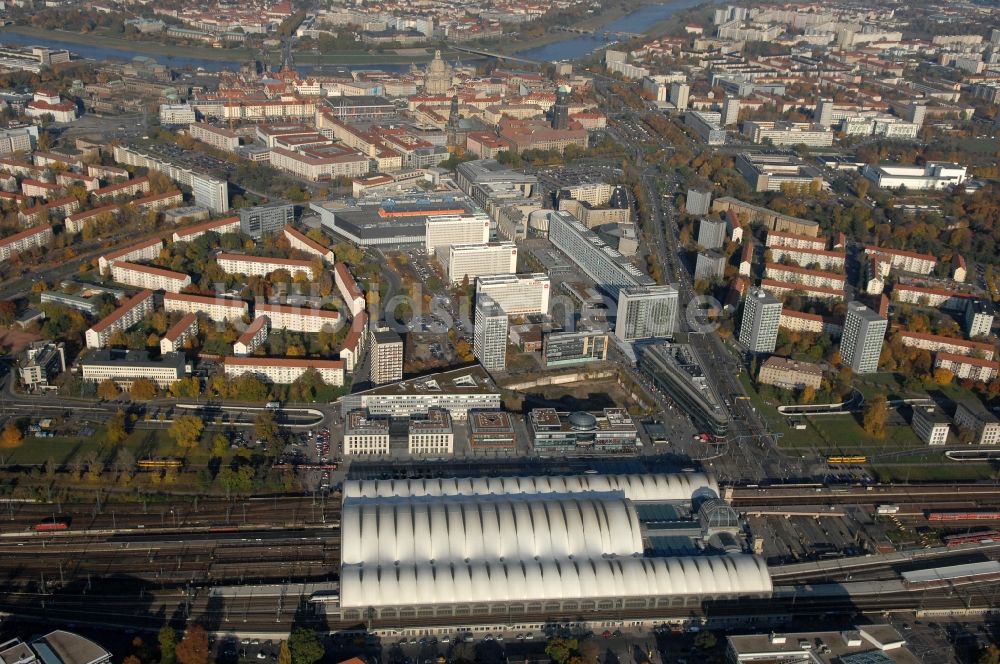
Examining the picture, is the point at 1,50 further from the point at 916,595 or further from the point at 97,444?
the point at 916,595

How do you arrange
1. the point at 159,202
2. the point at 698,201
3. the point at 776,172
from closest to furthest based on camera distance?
the point at 159,202 < the point at 698,201 < the point at 776,172

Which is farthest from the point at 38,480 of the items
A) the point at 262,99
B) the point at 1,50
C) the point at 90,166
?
the point at 1,50

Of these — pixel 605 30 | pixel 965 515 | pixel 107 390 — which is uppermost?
pixel 605 30

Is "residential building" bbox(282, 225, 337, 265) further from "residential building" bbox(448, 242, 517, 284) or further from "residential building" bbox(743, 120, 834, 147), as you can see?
"residential building" bbox(743, 120, 834, 147)

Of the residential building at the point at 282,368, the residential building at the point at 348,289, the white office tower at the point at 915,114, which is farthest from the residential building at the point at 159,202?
the white office tower at the point at 915,114

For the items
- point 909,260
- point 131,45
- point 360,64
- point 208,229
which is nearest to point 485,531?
point 208,229

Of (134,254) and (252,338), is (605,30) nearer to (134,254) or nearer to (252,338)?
(134,254)

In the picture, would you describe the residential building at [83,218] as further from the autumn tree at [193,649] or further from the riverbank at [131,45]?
the riverbank at [131,45]
